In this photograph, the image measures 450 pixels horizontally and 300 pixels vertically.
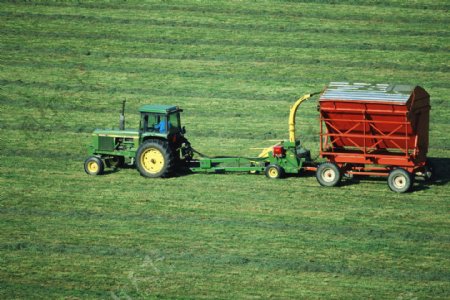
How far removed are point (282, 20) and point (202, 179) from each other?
13.1 m

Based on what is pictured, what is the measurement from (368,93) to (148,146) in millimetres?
5942

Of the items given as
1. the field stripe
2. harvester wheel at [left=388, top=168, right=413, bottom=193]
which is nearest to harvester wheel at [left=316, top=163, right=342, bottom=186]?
harvester wheel at [left=388, top=168, right=413, bottom=193]

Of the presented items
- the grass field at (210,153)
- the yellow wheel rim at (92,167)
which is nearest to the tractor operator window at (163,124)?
the grass field at (210,153)

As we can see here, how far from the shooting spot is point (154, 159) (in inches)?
950

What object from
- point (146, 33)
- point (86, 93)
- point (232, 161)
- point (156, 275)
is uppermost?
point (146, 33)

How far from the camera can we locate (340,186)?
77.2ft

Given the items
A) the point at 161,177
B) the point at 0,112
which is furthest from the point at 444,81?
the point at 0,112

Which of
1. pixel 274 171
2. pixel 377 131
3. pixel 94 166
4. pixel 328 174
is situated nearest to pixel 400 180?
pixel 377 131

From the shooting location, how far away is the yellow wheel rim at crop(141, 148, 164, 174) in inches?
947

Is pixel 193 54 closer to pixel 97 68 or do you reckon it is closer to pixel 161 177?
pixel 97 68

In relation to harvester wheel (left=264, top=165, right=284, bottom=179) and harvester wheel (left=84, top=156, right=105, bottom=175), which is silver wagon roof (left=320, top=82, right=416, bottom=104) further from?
harvester wheel (left=84, top=156, right=105, bottom=175)

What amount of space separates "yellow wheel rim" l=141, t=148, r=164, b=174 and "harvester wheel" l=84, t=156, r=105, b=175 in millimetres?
A: 1308

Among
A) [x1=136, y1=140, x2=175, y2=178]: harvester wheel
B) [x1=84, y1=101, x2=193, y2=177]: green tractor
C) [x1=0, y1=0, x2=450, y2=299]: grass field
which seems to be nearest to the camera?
[x1=0, y1=0, x2=450, y2=299]: grass field

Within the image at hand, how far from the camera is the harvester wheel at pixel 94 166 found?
24625 mm
